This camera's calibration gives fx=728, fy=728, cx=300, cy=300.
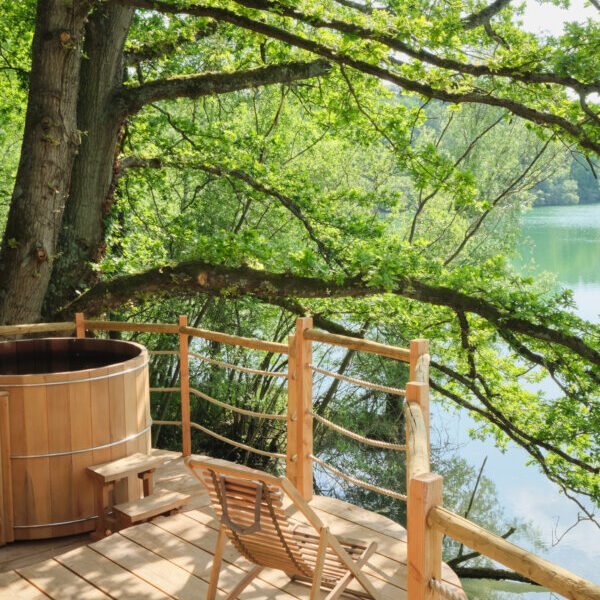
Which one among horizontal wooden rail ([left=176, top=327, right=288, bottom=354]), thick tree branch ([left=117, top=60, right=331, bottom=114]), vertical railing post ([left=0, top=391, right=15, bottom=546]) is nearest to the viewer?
vertical railing post ([left=0, top=391, right=15, bottom=546])

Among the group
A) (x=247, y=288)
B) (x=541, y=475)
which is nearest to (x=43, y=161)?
(x=247, y=288)

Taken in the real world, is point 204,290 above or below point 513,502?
above

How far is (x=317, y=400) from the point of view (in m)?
12.6

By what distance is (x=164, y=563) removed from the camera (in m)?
3.89

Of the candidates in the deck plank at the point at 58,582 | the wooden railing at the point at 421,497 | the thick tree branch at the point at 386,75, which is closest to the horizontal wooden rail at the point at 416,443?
the wooden railing at the point at 421,497

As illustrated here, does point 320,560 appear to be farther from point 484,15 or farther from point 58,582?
point 484,15

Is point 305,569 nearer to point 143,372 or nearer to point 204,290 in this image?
point 143,372

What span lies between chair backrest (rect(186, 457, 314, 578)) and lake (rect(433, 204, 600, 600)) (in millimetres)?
7927

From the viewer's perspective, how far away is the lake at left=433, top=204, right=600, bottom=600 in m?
11.7

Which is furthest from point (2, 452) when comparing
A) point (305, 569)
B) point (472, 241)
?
point (472, 241)

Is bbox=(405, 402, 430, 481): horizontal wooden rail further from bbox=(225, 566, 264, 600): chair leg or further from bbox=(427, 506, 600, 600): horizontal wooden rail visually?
bbox=(225, 566, 264, 600): chair leg

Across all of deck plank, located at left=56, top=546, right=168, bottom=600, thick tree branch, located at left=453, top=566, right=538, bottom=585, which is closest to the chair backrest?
deck plank, located at left=56, top=546, right=168, bottom=600

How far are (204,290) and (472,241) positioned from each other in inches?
375

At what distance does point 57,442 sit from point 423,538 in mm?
3122
